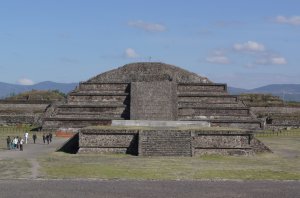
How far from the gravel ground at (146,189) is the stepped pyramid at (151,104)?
2426 cm

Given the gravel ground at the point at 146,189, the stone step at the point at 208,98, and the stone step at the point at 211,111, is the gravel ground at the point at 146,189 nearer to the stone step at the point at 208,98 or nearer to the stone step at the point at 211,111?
the stone step at the point at 211,111

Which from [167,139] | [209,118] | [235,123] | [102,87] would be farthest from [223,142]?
[102,87]

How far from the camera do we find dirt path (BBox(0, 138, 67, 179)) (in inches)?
1002

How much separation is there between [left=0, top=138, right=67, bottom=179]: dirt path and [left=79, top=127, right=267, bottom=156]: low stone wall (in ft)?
9.38

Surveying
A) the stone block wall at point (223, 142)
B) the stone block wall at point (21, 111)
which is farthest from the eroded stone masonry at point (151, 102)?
the stone block wall at point (21, 111)

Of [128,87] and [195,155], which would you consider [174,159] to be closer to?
[195,155]

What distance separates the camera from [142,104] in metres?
47.5

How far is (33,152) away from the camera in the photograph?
3256 cm

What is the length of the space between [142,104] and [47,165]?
22.1 m

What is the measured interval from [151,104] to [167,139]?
16.7 m

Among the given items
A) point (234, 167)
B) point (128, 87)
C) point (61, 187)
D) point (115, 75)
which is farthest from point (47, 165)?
point (115, 75)

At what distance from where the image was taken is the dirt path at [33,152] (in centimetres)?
2546

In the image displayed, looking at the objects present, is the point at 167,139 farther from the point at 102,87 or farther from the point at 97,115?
the point at 102,87

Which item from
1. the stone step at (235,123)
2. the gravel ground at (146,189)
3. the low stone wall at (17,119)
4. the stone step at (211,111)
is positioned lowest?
the gravel ground at (146,189)
